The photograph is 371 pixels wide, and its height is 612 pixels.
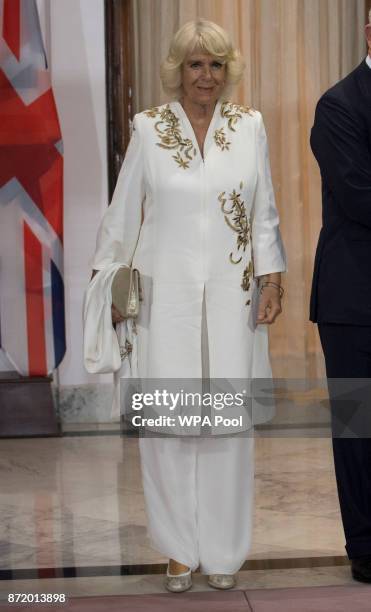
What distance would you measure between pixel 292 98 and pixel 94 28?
3.87 ft

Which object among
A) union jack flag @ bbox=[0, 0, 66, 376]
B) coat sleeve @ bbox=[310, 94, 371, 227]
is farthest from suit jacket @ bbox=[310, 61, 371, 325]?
union jack flag @ bbox=[0, 0, 66, 376]

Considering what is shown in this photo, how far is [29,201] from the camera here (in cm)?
590

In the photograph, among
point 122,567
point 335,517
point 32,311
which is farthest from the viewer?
point 32,311

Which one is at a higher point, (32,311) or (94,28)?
(94,28)

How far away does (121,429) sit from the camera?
20.5 feet

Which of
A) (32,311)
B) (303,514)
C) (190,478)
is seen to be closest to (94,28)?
(32,311)

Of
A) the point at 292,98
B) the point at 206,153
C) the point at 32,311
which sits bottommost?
the point at 32,311

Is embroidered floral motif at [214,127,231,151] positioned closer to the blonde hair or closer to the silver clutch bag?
the blonde hair

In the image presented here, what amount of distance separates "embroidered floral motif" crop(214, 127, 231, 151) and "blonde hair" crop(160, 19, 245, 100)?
140 mm

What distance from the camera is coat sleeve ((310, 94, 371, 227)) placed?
10.7 feet

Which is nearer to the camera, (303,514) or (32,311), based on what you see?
(303,514)

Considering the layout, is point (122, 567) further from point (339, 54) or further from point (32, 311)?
point (339, 54)

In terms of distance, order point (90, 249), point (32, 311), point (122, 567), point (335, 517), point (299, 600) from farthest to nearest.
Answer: point (90, 249) < point (32, 311) < point (335, 517) < point (122, 567) < point (299, 600)

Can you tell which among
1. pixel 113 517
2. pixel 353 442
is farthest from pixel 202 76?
pixel 113 517
